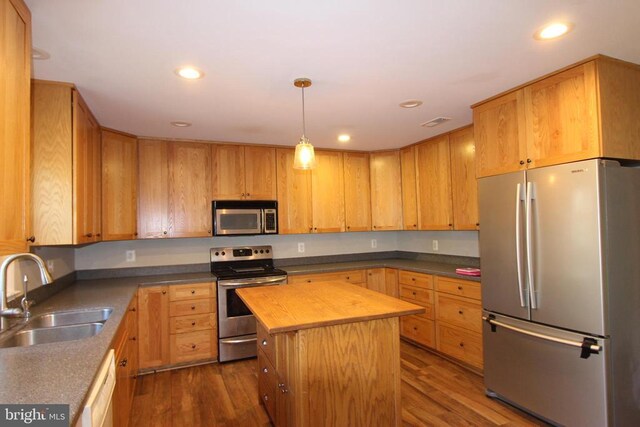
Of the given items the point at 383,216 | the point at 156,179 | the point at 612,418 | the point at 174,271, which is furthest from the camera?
the point at 383,216

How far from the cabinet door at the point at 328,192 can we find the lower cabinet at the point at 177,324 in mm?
1496

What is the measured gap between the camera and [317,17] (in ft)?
5.24

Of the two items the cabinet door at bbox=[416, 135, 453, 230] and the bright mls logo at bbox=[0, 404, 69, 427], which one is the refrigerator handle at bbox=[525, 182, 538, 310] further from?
the bright mls logo at bbox=[0, 404, 69, 427]

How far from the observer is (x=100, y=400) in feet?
4.37

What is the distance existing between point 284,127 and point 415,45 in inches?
67.6

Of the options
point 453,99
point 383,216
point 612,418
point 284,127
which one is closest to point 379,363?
point 612,418

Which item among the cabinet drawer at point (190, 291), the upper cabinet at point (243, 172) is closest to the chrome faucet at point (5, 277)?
the cabinet drawer at point (190, 291)

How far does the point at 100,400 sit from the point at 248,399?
172cm

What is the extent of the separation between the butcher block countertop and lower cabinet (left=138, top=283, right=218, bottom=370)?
113cm

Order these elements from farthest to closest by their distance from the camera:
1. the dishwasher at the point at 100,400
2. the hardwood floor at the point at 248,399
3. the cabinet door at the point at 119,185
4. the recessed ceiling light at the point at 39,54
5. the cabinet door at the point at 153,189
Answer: the cabinet door at the point at 153,189
the cabinet door at the point at 119,185
the hardwood floor at the point at 248,399
the recessed ceiling light at the point at 39,54
the dishwasher at the point at 100,400

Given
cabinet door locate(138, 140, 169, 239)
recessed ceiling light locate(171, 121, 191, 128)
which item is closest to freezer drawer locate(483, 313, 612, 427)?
recessed ceiling light locate(171, 121, 191, 128)

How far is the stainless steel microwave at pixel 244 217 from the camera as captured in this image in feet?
12.4

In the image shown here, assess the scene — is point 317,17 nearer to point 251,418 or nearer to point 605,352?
point 605,352

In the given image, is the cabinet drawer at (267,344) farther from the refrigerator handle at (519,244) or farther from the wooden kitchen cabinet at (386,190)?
the wooden kitchen cabinet at (386,190)
